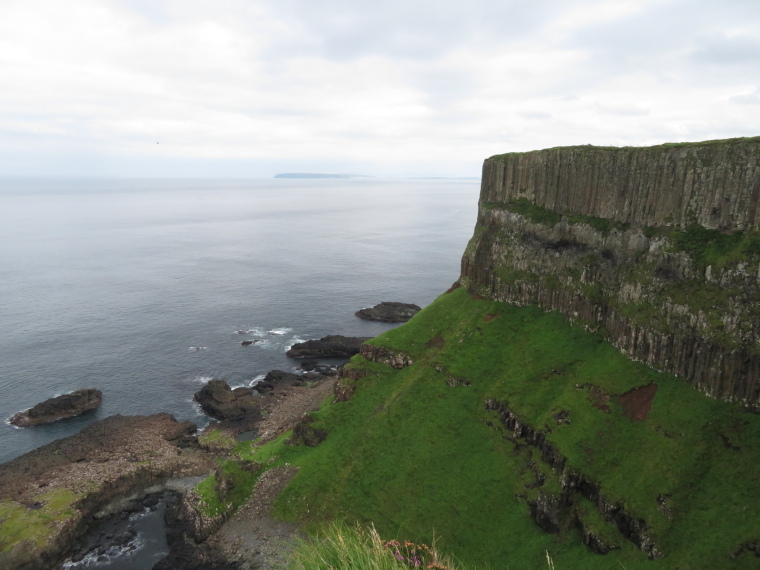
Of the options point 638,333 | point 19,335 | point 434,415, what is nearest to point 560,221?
point 638,333

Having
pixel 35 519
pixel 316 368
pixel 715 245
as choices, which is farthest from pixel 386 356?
pixel 35 519

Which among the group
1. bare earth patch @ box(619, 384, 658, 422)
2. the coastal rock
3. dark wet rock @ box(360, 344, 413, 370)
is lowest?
the coastal rock

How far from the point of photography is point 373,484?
47.3 meters

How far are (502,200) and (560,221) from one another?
12479mm

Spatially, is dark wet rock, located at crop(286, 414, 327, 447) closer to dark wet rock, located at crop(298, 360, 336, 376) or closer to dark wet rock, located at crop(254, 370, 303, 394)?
dark wet rock, located at crop(254, 370, 303, 394)

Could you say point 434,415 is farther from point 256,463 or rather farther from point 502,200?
point 502,200

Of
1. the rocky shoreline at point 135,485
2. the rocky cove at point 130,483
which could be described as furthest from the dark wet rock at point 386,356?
the rocky cove at point 130,483

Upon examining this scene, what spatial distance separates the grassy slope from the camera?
34500mm

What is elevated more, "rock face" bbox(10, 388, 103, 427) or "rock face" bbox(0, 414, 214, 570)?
"rock face" bbox(10, 388, 103, 427)

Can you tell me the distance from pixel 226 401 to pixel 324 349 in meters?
22.9

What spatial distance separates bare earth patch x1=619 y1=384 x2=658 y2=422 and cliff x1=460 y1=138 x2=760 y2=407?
93.3 inches

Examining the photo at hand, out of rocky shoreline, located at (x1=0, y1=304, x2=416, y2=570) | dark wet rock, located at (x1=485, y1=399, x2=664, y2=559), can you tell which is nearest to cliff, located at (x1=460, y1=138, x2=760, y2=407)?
dark wet rock, located at (x1=485, y1=399, x2=664, y2=559)

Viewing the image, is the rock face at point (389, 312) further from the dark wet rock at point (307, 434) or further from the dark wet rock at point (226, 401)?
the dark wet rock at point (307, 434)

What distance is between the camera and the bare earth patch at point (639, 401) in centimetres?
4103
